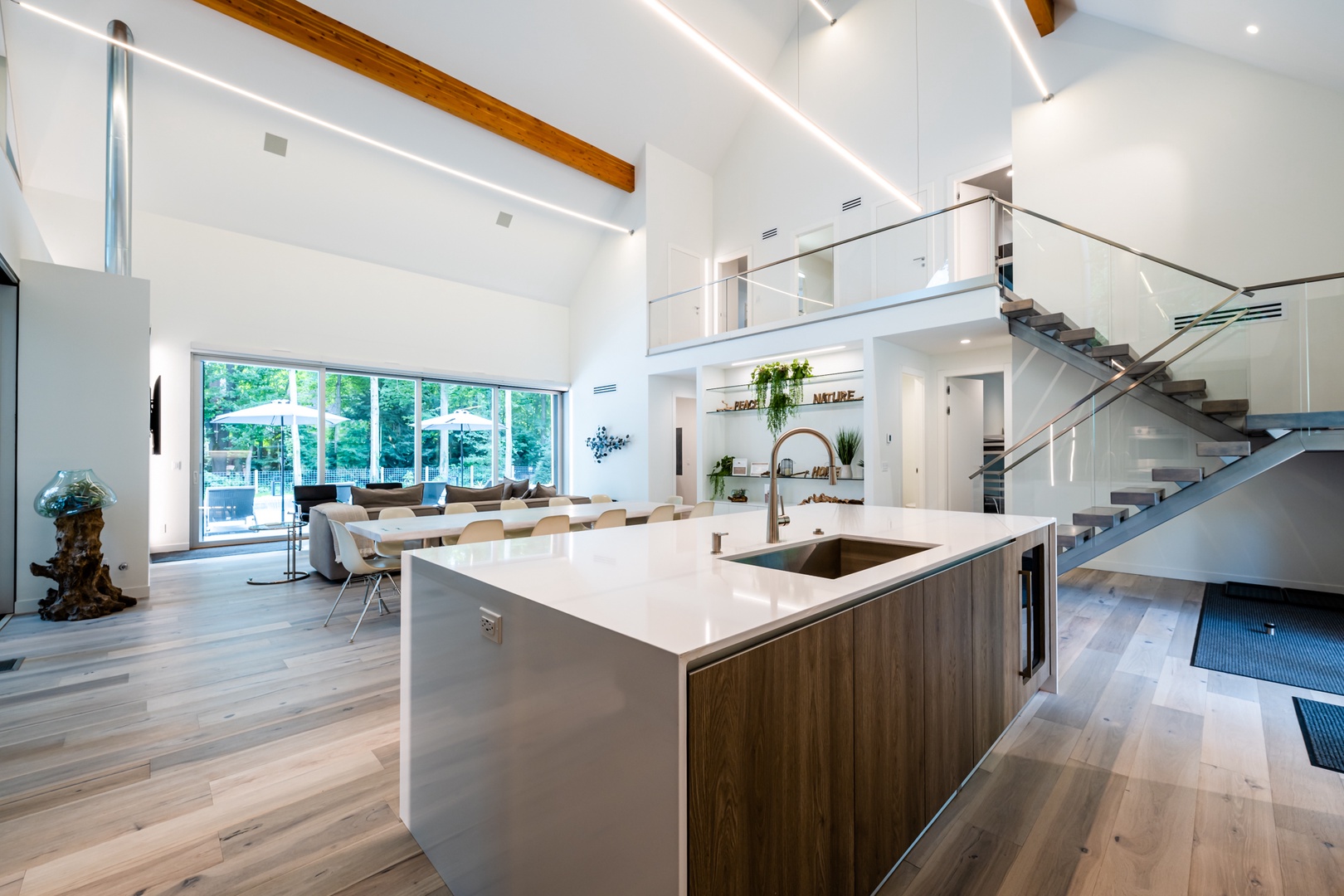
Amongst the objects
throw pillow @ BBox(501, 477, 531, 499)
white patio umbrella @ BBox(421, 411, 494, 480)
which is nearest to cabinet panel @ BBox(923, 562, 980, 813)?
throw pillow @ BBox(501, 477, 531, 499)

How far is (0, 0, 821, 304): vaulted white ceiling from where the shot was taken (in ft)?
19.7

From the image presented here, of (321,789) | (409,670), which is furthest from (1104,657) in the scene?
(321,789)

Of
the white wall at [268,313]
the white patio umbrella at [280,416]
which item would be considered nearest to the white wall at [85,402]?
the white wall at [268,313]

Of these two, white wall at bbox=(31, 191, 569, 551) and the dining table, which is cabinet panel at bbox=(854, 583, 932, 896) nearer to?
the dining table

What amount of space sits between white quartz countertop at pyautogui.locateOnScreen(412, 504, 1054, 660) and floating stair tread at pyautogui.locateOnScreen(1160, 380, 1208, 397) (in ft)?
10.7

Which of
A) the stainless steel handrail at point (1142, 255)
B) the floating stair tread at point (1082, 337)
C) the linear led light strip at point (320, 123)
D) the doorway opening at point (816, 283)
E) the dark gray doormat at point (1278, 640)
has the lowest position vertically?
the dark gray doormat at point (1278, 640)

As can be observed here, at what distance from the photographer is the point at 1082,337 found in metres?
5.18

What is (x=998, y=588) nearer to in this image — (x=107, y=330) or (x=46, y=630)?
(x=46, y=630)

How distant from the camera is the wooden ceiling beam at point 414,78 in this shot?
5.96m

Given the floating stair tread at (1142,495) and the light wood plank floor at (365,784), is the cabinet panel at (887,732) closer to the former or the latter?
the light wood plank floor at (365,784)

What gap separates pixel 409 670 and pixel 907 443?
654 centimetres

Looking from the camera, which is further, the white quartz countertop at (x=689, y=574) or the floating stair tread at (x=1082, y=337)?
the floating stair tread at (x=1082, y=337)

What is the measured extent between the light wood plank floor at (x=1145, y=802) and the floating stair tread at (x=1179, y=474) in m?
1.72

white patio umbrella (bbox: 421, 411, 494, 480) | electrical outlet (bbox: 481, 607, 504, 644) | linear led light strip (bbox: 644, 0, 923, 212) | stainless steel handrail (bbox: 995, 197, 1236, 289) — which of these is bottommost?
electrical outlet (bbox: 481, 607, 504, 644)
